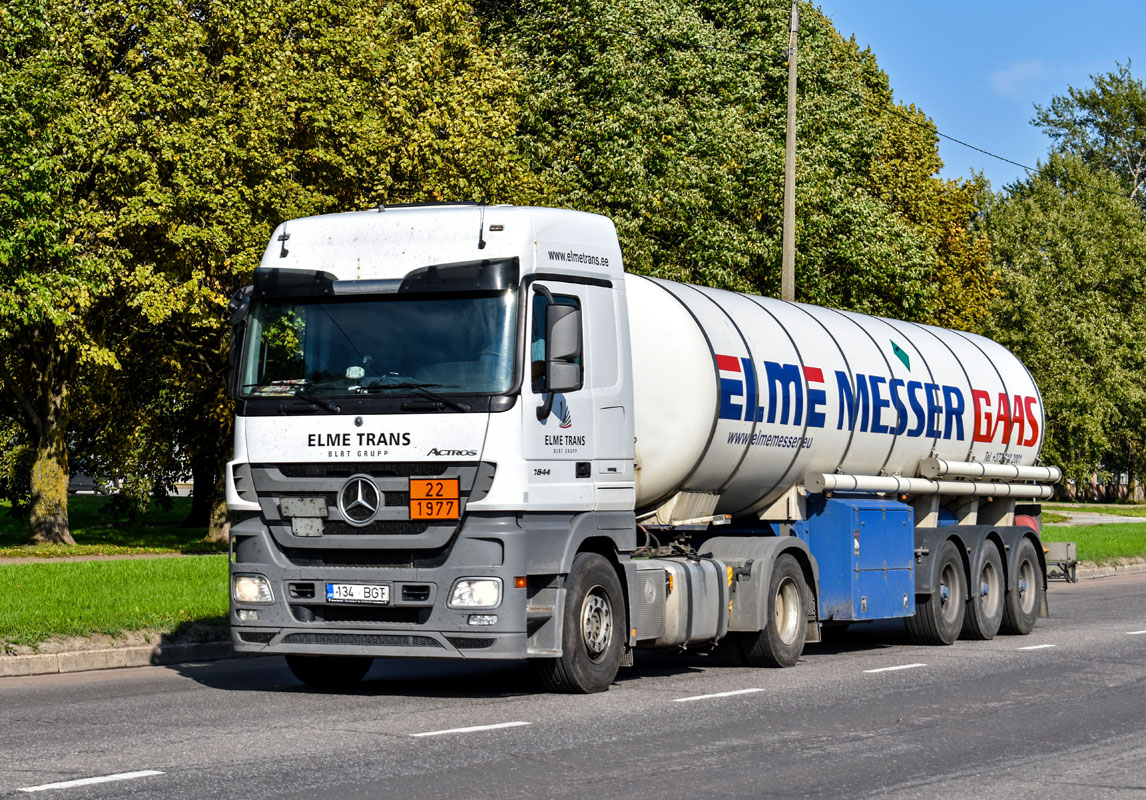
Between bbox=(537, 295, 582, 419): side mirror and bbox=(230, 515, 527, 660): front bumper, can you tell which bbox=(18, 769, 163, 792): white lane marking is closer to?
bbox=(230, 515, 527, 660): front bumper

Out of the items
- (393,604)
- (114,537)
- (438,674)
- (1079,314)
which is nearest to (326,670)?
(438,674)

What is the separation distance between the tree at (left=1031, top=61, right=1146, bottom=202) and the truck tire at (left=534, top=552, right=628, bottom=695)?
3319 inches

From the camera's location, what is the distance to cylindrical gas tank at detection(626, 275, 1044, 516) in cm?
1355

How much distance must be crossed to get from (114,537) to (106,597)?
21191 mm

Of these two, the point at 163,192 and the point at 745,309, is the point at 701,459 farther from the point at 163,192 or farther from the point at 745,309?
the point at 163,192

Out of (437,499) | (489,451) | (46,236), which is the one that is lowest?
(437,499)

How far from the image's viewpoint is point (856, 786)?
8.23m

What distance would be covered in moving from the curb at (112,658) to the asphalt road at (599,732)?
332 millimetres

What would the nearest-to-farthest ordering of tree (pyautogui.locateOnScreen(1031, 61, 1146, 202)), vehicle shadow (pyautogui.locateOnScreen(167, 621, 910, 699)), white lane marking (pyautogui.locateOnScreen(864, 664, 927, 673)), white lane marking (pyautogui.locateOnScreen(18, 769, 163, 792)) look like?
white lane marking (pyautogui.locateOnScreen(18, 769, 163, 792)), vehicle shadow (pyautogui.locateOnScreen(167, 621, 910, 699)), white lane marking (pyautogui.locateOnScreen(864, 664, 927, 673)), tree (pyautogui.locateOnScreen(1031, 61, 1146, 202))

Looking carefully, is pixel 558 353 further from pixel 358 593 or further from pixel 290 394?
pixel 358 593

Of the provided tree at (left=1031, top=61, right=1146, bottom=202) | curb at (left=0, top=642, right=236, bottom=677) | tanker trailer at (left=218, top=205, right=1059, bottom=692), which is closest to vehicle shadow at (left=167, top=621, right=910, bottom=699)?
curb at (left=0, top=642, right=236, bottom=677)

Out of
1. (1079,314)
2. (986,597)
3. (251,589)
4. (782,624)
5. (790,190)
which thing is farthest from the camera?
(1079,314)

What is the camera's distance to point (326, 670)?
13.0 m

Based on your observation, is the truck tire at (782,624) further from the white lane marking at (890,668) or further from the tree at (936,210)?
the tree at (936,210)
